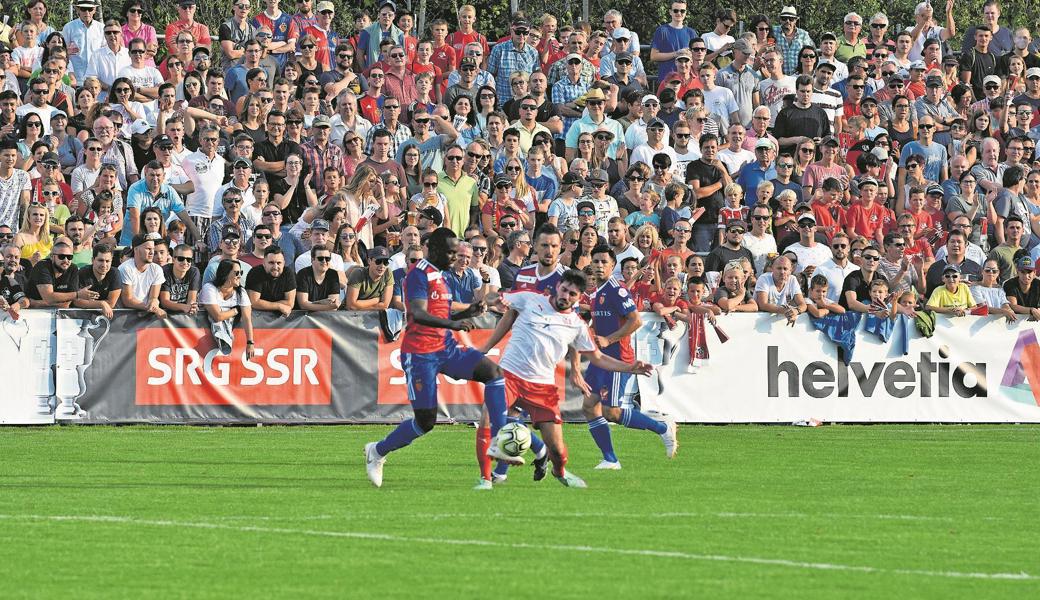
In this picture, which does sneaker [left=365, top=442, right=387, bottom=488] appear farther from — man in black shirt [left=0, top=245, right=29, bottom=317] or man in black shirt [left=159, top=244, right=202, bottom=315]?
man in black shirt [left=0, top=245, right=29, bottom=317]

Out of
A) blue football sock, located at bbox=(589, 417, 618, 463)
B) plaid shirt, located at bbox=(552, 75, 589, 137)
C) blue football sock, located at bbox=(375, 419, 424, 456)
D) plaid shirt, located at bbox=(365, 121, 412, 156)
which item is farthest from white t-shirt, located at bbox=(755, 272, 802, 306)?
blue football sock, located at bbox=(375, 419, 424, 456)

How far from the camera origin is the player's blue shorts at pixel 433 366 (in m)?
13.7

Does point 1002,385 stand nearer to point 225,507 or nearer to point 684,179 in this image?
point 684,179

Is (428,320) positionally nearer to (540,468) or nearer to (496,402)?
(496,402)

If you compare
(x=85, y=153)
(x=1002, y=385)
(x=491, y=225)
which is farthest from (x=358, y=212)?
(x=1002, y=385)

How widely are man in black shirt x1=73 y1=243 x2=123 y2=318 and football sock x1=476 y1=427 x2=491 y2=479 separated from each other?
7.95m

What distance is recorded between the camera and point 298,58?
24797 millimetres

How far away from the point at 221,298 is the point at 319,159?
2931mm

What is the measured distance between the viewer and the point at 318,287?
21250mm

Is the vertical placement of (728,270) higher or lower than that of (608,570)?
higher

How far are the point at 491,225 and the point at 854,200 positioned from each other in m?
5.44

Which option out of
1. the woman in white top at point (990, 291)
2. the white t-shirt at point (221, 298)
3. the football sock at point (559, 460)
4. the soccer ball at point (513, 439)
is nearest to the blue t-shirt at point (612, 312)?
the football sock at point (559, 460)

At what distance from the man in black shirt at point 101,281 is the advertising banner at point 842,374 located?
21.6 feet

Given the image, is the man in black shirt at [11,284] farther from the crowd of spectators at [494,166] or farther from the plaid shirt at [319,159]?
the plaid shirt at [319,159]
